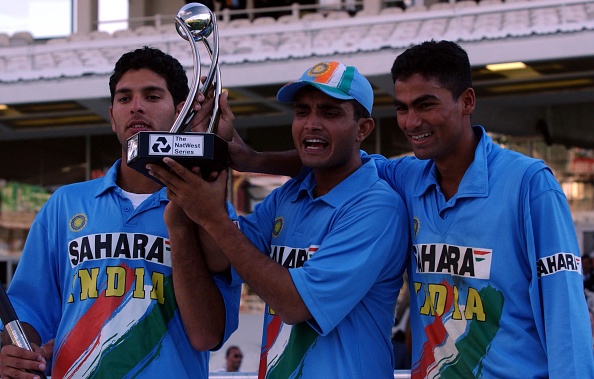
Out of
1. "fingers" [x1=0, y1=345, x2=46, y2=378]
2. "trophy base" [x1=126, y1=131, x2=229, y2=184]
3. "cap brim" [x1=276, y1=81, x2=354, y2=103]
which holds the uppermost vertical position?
"cap brim" [x1=276, y1=81, x2=354, y2=103]

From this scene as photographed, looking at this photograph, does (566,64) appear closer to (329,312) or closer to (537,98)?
(537,98)

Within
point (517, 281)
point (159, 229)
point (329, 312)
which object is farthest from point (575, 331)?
point (159, 229)

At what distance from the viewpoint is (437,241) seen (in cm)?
267

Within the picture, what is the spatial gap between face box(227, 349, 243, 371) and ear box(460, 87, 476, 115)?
7814 mm

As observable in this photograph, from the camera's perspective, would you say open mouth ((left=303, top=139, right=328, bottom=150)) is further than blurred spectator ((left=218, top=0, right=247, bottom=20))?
No

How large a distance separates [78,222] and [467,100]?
4.14 feet

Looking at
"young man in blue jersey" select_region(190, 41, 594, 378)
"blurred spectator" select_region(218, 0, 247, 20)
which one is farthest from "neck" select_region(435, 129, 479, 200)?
"blurred spectator" select_region(218, 0, 247, 20)

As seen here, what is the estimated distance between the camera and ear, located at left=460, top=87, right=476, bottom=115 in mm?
2768

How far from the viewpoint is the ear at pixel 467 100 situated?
2.77 meters

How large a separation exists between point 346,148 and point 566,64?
29.2 ft

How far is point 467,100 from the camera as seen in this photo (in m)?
2.78

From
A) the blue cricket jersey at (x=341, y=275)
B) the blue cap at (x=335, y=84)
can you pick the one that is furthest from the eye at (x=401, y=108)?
the blue cricket jersey at (x=341, y=275)

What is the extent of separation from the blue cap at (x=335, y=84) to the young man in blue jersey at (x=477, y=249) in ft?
0.41

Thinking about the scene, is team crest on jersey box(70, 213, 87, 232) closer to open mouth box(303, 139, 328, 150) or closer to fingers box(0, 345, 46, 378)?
fingers box(0, 345, 46, 378)
